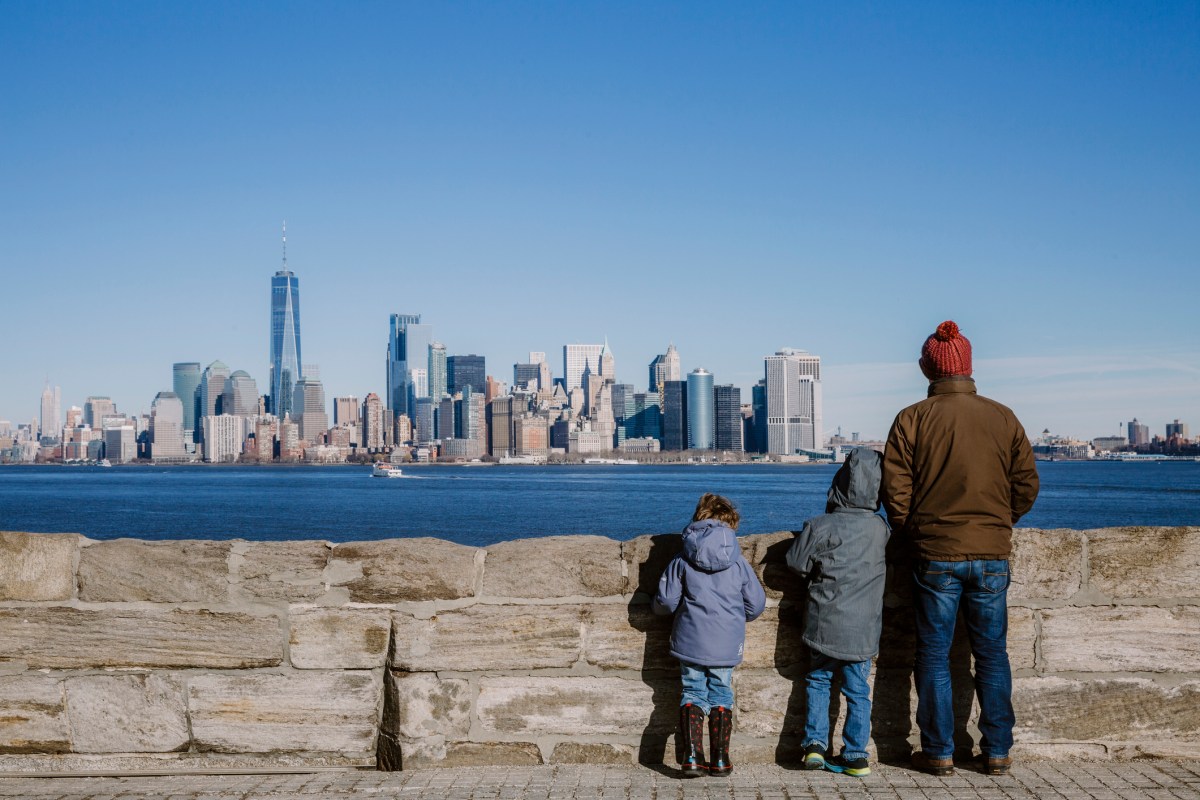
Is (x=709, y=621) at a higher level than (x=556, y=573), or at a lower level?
lower

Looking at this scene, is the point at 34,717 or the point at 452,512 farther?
the point at 452,512

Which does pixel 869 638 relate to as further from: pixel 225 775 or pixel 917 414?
pixel 225 775

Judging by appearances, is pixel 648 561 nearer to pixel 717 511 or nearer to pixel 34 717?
pixel 717 511

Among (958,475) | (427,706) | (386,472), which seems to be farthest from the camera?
(386,472)

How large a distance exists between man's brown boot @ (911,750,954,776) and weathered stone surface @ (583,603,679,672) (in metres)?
1.07

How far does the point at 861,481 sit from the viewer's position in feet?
14.4

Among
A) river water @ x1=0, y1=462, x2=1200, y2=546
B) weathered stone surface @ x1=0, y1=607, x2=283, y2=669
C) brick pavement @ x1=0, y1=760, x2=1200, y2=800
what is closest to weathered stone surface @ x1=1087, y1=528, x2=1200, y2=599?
brick pavement @ x1=0, y1=760, x2=1200, y2=800

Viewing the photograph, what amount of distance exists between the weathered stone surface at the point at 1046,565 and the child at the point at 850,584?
0.65m

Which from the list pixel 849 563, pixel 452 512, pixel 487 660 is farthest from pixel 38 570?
pixel 452 512

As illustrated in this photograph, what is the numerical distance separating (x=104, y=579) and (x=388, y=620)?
1.25 metres

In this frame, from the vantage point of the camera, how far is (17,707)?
4629 millimetres

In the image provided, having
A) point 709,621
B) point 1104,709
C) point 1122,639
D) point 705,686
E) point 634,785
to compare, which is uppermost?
point 709,621

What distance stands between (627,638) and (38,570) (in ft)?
8.44

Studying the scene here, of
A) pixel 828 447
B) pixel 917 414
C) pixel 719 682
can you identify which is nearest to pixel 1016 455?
pixel 917 414
